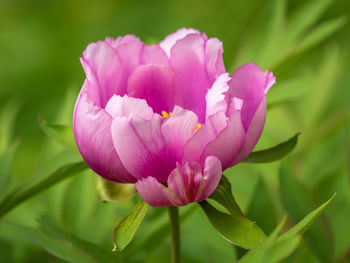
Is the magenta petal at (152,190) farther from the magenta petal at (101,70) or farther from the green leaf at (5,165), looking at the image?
the green leaf at (5,165)

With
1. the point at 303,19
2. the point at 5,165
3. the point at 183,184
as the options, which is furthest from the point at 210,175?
the point at 303,19

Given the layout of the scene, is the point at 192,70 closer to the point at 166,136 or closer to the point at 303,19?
the point at 166,136

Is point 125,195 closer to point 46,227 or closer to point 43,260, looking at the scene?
point 46,227

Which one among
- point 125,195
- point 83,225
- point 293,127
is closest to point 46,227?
point 125,195

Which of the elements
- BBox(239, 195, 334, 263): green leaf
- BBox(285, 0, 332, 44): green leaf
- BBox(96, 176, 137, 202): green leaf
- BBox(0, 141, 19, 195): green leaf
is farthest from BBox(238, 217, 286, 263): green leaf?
BBox(285, 0, 332, 44): green leaf

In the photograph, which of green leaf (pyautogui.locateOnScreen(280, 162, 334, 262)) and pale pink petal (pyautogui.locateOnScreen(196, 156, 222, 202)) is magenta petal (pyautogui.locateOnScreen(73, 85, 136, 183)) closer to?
pale pink petal (pyautogui.locateOnScreen(196, 156, 222, 202))

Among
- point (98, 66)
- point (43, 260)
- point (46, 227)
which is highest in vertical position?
point (98, 66)
